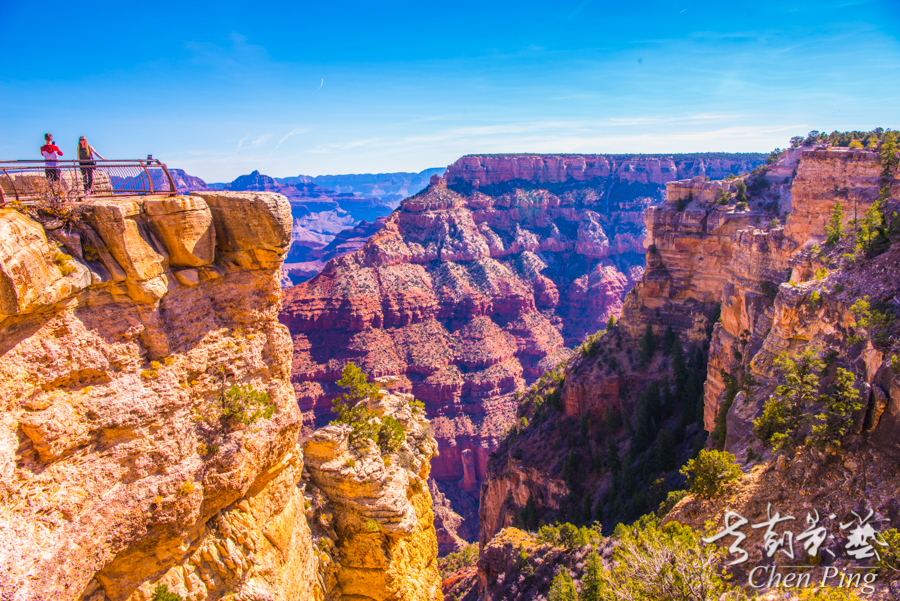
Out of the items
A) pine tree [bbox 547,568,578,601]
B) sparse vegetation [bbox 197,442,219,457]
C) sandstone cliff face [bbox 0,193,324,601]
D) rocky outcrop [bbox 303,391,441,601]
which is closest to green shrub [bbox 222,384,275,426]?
sandstone cliff face [bbox 0,193,324,601]

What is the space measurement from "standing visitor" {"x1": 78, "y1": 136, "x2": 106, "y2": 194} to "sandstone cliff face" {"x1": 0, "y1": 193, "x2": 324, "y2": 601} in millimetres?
2556

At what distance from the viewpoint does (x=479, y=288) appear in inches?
4966

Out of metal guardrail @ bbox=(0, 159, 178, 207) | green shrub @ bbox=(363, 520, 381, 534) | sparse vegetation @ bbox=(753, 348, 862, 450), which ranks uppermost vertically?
metal guardrail @ bbox=(0, 159, 178, 207)

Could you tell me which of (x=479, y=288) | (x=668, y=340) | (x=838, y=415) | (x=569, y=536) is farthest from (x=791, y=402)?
(x=479, y=288)

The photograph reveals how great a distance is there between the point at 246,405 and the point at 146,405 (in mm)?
3366

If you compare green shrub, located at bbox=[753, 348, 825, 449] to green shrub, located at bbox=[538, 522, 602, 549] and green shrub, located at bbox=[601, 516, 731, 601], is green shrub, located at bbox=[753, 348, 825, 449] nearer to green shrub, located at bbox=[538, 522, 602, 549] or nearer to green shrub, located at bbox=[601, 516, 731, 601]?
green shrub, located at bbox=[601, 516, 731, 601]

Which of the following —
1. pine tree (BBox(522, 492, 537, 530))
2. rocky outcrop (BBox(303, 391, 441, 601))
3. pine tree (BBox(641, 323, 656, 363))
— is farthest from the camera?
pine tree (BBox(641, 323, 656, 363))

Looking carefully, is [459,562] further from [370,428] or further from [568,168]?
[568,168]

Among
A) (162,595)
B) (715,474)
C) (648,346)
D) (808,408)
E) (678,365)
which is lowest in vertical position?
(678,365)

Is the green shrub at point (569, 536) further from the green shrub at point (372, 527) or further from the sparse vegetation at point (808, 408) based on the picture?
the green shrub at point (372, 527)

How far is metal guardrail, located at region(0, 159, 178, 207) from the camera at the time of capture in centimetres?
1243

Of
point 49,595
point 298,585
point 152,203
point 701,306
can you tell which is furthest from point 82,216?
point 701,306

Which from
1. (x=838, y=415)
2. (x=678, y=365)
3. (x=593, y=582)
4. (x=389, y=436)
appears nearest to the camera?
(x=838, y=415)

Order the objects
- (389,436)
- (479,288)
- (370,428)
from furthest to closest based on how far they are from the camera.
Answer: (479,288) < (389,436) < (370,428)
